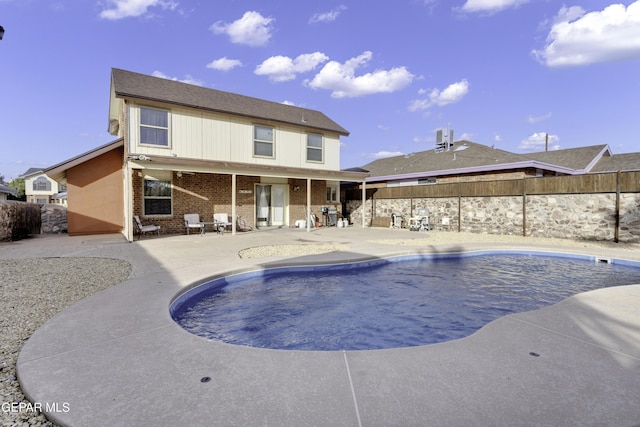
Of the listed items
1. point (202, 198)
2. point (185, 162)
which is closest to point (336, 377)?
point (185, 162)

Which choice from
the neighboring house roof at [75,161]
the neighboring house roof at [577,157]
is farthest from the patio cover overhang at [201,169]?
the neighboring house roof at [577,157]

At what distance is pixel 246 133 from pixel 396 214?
8546mm

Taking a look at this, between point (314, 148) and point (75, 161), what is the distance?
32.7ft

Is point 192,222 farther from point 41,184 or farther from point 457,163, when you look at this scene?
point 41,184

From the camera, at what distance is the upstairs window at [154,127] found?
11.5 meters

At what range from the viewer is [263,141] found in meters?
14.5

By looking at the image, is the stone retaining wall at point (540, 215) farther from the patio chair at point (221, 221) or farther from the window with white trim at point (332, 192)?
the patio chair at point (221, 221)

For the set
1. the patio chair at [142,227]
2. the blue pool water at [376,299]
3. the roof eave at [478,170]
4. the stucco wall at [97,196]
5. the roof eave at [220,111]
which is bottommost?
the blue pool water at [376,299]

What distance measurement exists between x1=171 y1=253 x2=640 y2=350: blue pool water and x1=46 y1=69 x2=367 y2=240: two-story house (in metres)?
6.56

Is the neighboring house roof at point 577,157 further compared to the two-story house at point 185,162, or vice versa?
the neighboring house roof at point 577,157

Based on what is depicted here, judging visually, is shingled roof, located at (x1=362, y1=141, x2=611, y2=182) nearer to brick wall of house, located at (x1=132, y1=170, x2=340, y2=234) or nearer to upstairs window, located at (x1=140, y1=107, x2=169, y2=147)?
brick wall of house, located at (x1=132, y1=170, x2=340, y2=234)

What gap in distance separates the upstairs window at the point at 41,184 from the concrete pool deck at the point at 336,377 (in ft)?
154

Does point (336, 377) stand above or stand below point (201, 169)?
below

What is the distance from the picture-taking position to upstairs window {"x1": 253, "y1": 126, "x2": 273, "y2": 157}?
14344mm
